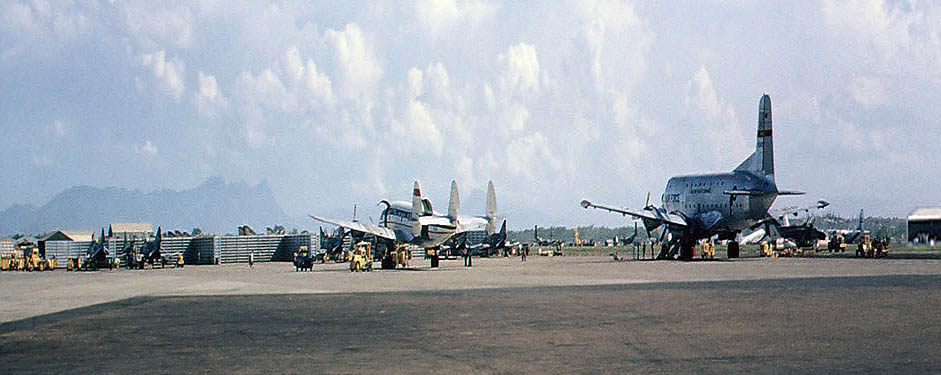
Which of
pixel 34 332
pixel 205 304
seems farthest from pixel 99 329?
pixel 205 304

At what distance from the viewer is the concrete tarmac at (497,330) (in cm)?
1390

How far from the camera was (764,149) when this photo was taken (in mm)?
67938

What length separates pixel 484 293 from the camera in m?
30.7

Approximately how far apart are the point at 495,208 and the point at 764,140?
20.0 meters

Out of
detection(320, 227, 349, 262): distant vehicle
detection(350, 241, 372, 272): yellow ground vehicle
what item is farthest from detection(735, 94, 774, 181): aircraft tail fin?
detection(320, 227, 349, 262): distant vehicle

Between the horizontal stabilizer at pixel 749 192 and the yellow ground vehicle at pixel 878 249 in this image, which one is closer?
the horizontal stabilizer at pixel 749 192

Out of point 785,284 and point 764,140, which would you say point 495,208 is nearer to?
point 764,140

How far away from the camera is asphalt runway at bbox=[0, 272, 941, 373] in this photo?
13766mm

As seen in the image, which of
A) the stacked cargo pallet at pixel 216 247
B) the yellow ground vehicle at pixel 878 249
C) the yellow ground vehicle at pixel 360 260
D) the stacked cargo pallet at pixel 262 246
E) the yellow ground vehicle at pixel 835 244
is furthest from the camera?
the stacked cargo pallet at pixel 262 246

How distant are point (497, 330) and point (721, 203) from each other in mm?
53630

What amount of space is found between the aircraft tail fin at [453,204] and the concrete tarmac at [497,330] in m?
26.8

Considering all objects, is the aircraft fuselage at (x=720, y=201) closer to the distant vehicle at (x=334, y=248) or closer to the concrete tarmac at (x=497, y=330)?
the distant vehicle at (x=334, y=248)

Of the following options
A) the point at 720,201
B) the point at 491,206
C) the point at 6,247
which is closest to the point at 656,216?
the point at 720,201

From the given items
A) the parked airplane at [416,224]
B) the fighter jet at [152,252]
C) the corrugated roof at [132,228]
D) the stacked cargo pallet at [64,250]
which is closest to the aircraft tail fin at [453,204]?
the parked airplane at [416,224]
